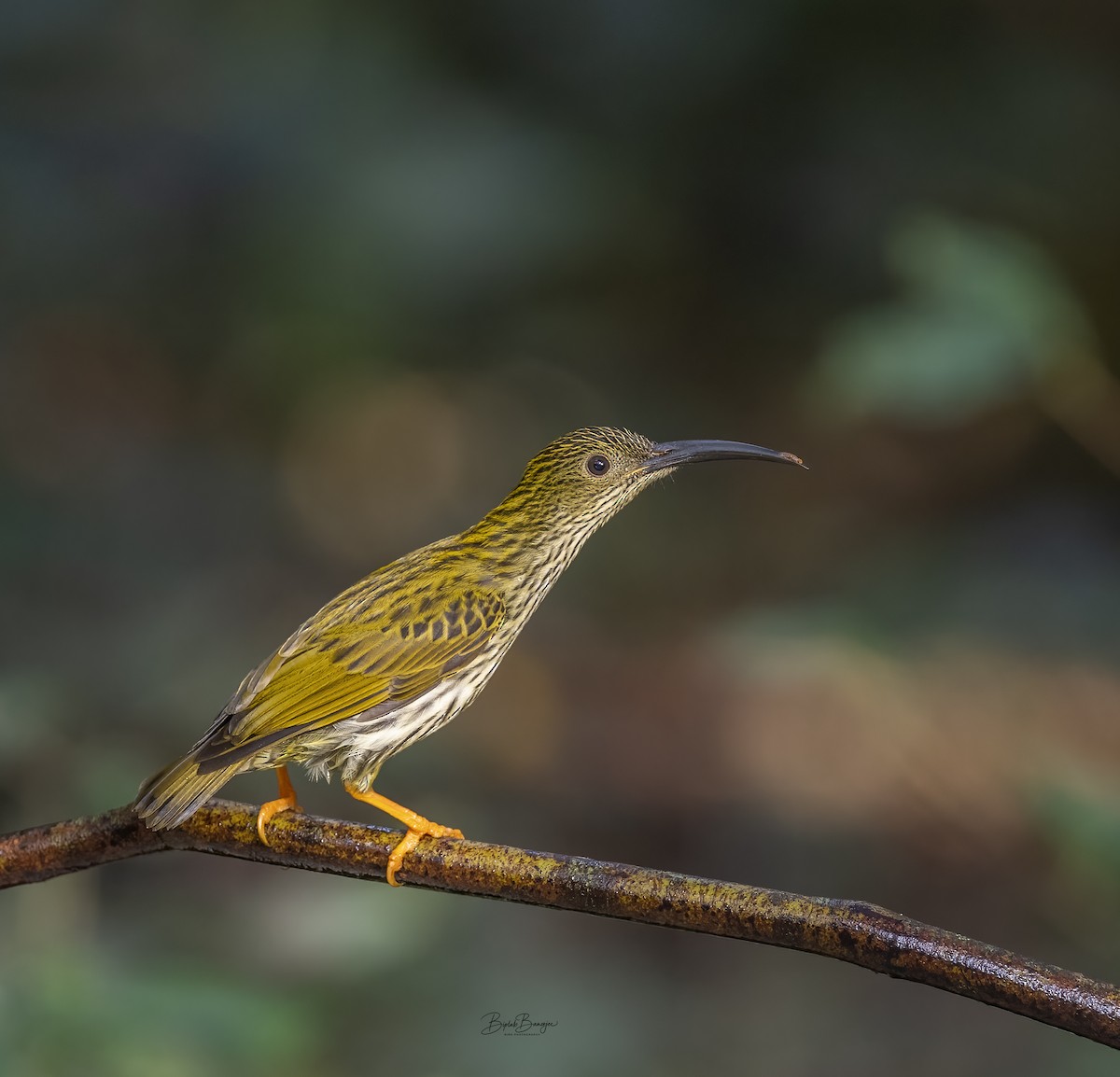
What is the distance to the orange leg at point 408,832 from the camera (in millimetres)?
2014

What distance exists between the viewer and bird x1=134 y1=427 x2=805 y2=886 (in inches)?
86.0

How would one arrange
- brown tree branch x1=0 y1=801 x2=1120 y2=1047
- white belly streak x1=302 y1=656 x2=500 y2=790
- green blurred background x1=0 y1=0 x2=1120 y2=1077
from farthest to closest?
green blurred background x1=0 y1=0 x2=1120 y2=1077
white belly streak x1=302 y1=656 x2=500 y2=790
brown tree branch x1=0 y1=801 x2=1120 y2=1047

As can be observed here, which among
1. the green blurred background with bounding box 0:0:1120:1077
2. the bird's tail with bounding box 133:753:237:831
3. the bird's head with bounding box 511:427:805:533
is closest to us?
the bird's tail with bounding box 133:753:237:831

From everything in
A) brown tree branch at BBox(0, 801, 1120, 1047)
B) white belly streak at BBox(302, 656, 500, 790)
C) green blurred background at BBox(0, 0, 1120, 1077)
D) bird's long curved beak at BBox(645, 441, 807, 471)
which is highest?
green blurred background at BBox(0, 0, 1120, 1077)

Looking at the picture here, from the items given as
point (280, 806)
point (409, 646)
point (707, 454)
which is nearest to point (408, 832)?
point (280, 806)

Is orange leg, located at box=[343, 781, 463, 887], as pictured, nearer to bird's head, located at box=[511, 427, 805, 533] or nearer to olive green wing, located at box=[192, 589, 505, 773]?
olive green wing, located at box=[192, 589, 505, 773]

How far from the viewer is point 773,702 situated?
707 cm

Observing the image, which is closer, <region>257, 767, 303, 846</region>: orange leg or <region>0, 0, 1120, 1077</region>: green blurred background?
<region>257, 767, 303, 846</region>: orange leg

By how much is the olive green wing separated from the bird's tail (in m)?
0.03

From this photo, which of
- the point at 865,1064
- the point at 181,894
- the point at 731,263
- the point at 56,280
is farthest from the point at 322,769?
the point at 731,263

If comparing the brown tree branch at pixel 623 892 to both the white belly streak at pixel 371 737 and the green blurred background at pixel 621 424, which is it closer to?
the white belly streak at pixel 371 737

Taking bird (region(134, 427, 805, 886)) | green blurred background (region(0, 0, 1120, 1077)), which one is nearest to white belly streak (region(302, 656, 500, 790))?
bird (region(134, 427, 805, 886))

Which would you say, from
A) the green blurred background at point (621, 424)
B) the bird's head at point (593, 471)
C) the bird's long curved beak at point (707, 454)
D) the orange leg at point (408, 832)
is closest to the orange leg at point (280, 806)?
the orange leg at point (408, 832)

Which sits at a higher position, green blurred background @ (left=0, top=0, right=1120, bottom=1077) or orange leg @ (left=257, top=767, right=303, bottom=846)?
green blurred background @ (left=0, top=0, right=1120, bottom=1077)
